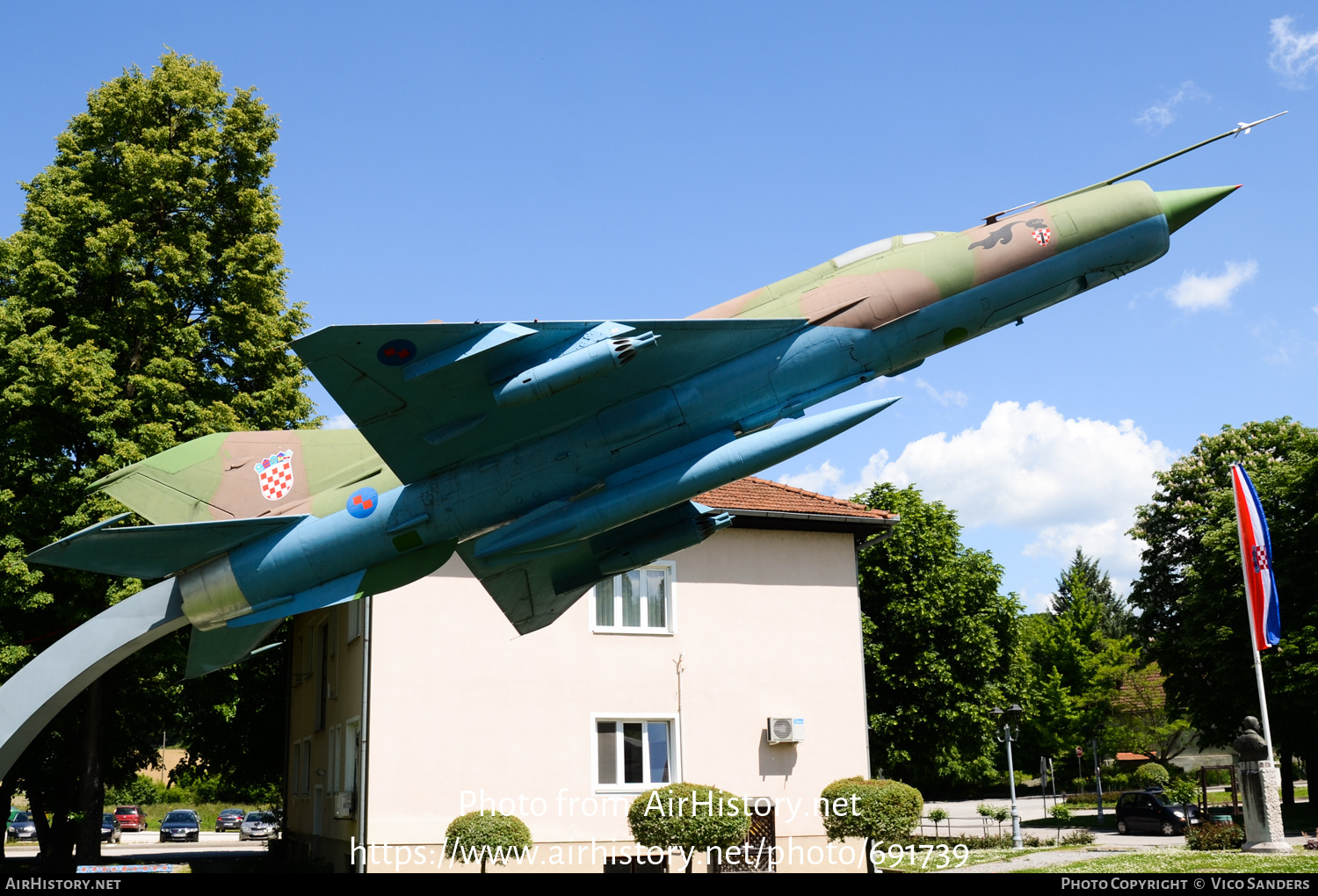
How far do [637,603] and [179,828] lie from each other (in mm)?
32008

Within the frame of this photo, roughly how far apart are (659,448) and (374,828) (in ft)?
37.8

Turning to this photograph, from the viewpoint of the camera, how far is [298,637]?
29516 millimetres

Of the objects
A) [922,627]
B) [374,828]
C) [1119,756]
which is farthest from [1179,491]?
[374,828]

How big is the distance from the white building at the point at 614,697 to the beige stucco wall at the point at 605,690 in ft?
0.11

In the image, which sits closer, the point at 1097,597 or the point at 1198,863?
the point at 1198,863

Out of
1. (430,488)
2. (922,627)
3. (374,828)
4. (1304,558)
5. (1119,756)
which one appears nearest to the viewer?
(430,488)

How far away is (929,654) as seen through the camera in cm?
3625

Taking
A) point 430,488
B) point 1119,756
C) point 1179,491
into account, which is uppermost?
point 1179,491

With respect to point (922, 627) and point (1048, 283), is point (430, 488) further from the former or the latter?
point (922, 627)

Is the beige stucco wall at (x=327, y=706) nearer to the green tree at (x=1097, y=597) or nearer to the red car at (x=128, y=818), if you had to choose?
the red car at (x=128, y=818)

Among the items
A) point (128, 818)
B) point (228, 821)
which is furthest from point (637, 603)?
point (128, 818)

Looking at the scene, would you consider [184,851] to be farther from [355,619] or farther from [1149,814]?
[1149,814]

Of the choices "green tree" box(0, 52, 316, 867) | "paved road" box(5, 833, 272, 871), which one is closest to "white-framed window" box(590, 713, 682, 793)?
"green tree" box(0, 52, 316, 867)

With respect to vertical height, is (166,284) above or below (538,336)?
above
